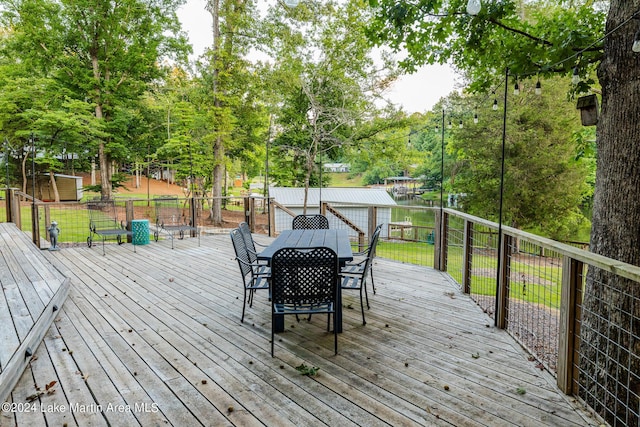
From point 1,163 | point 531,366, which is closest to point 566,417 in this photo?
point 531,366

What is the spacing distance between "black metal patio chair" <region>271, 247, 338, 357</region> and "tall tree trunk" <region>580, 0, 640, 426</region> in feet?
5.25

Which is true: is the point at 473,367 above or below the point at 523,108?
below

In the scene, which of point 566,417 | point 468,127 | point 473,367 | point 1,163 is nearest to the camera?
point 566,417

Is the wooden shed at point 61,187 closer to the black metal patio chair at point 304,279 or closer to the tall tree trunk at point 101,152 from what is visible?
the tall tree trunk at point 101,152

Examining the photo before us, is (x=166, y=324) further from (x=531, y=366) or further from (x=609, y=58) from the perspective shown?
(x=609, y=58)

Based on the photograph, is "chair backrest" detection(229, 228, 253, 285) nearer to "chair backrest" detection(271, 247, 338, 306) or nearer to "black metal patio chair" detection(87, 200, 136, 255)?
"chair backrest" detection(271, 247, 338, 306)

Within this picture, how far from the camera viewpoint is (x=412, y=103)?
13.9 m

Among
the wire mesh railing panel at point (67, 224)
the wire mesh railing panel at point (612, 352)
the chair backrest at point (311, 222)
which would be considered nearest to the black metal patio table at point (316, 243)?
the chair backrest at point (311, 222)

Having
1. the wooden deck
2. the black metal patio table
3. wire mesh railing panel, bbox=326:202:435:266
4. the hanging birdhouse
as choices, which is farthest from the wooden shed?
the hanging birdhouse

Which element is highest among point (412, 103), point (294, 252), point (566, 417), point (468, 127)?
point (412, 103)

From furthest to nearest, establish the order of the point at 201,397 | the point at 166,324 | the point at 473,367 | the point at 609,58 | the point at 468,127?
the point at 468,127 < the point at 166,324 < the point at 609,58 < the point at 473,367 < the point at 201,397

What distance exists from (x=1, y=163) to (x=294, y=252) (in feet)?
58.4

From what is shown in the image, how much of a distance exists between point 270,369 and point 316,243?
1.31 metres

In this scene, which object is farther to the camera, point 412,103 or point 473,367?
point 412,103
